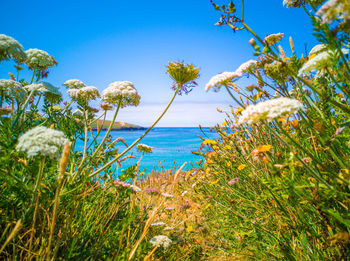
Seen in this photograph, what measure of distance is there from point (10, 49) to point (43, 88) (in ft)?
1.83

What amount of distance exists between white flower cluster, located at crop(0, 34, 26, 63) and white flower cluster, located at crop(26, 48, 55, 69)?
352mm

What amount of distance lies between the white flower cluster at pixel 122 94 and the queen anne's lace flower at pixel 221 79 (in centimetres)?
96

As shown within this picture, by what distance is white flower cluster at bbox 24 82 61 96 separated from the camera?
2.46 metres

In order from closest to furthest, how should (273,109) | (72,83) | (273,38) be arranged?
1. (273,109)
2. (273,38)
3. (72,83)

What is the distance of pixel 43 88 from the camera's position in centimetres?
247

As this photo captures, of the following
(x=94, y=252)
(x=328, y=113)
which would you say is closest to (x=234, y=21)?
(x=328, y=113)

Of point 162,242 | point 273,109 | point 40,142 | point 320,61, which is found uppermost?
point 320,61

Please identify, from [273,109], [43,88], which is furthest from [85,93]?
[273,109]

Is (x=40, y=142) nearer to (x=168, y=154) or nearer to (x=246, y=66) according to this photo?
(x=246, y=66)

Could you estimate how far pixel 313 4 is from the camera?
1503 mm

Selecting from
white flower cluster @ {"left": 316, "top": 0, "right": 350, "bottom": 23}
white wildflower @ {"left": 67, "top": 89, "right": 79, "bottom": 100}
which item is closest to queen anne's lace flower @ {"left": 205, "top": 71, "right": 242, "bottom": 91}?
white flower cluster @ {"left": 316, "top": 0, "right": 350, "bottom": 23}

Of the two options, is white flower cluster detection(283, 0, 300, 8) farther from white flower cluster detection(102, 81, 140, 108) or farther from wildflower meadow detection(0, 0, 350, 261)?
white flower cluster detection(102, 81, 140, 108)

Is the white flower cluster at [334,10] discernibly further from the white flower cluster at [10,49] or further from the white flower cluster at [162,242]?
the white flower cluster at [10,49]

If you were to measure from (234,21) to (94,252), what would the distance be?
2.42m
